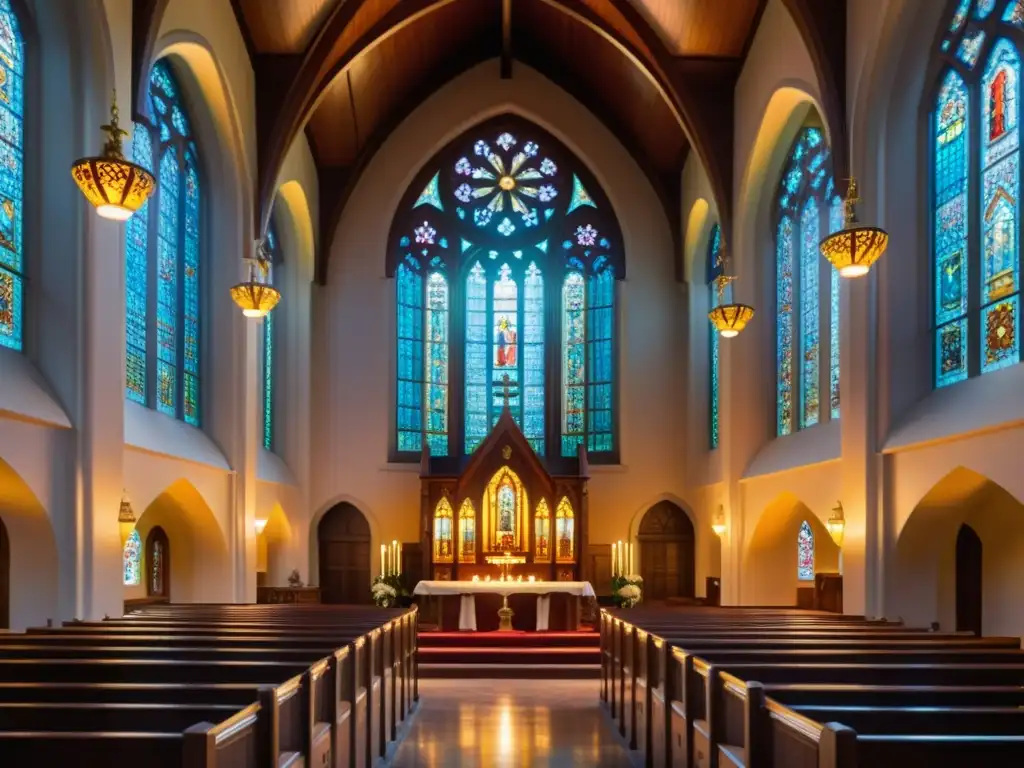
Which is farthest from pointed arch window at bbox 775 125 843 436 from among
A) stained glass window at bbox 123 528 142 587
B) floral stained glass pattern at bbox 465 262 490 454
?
stained glass window at bbox 123 528 142 587

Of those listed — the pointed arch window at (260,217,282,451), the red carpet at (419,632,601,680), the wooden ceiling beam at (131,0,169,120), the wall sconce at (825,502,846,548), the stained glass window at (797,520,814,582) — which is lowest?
the red carpet at (419,632,601,680)

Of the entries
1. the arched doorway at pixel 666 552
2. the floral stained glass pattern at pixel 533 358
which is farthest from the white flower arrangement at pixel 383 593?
the arched doorway at pixel 666 552

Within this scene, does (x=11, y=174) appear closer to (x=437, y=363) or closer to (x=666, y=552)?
(x=437, y=363)

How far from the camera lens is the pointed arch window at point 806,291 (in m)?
14.7

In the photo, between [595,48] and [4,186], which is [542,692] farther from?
[595,48]

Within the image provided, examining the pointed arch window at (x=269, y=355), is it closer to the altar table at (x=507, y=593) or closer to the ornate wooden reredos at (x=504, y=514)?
the ornate wooden reredos at (x=504, y=514)

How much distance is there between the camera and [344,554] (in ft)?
69.4

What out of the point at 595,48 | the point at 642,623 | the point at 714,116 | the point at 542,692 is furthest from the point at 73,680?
the point at 595,48

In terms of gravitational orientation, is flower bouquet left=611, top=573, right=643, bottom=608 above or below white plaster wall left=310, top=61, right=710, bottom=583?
below

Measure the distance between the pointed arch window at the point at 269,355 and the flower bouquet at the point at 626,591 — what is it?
22.5 feet

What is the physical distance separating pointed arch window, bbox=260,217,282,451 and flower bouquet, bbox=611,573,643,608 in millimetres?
6863

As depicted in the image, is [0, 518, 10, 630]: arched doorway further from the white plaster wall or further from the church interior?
the white plaster wall

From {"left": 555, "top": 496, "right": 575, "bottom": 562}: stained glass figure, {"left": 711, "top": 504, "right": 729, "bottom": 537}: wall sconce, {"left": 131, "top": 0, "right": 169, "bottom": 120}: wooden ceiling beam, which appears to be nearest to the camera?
{"left": 131, "top": 0, "right": 169, "bottom": 120}: wooden ceiling beam

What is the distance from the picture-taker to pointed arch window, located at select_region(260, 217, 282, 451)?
1928 cm
